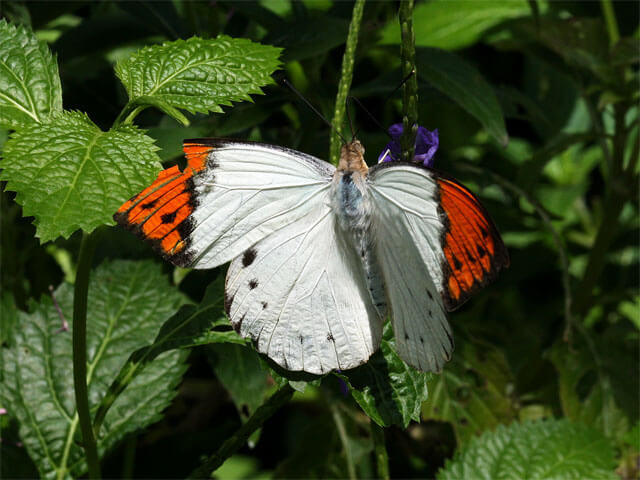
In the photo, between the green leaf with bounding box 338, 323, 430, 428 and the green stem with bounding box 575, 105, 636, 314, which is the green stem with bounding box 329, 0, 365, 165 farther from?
the green stem with bounding box 575, 105, 636, 314

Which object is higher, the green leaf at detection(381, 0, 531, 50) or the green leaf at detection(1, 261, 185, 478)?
the green leaf at detection(381, 0, 531, 50)

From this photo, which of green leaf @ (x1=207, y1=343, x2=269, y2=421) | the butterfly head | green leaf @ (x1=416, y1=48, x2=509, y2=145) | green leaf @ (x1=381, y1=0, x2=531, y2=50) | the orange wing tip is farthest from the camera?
green leaf @ (x1=381, y1=0, x2=531, y2=50)

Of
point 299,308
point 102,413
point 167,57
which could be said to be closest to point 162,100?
point 167,57

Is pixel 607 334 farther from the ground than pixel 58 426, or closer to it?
closer to it

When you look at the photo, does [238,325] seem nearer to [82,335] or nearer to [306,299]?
[306,299]

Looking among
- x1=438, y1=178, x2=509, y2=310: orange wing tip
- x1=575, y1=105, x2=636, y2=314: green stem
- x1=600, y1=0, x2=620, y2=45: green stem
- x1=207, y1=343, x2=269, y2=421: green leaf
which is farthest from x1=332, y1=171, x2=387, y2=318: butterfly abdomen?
x1=600, y1=0, x2=620, y2=45: green stem

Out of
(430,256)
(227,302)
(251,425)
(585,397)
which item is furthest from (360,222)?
(585,397)

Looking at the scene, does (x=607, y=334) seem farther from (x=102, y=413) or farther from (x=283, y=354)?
(x=102, y=413)
